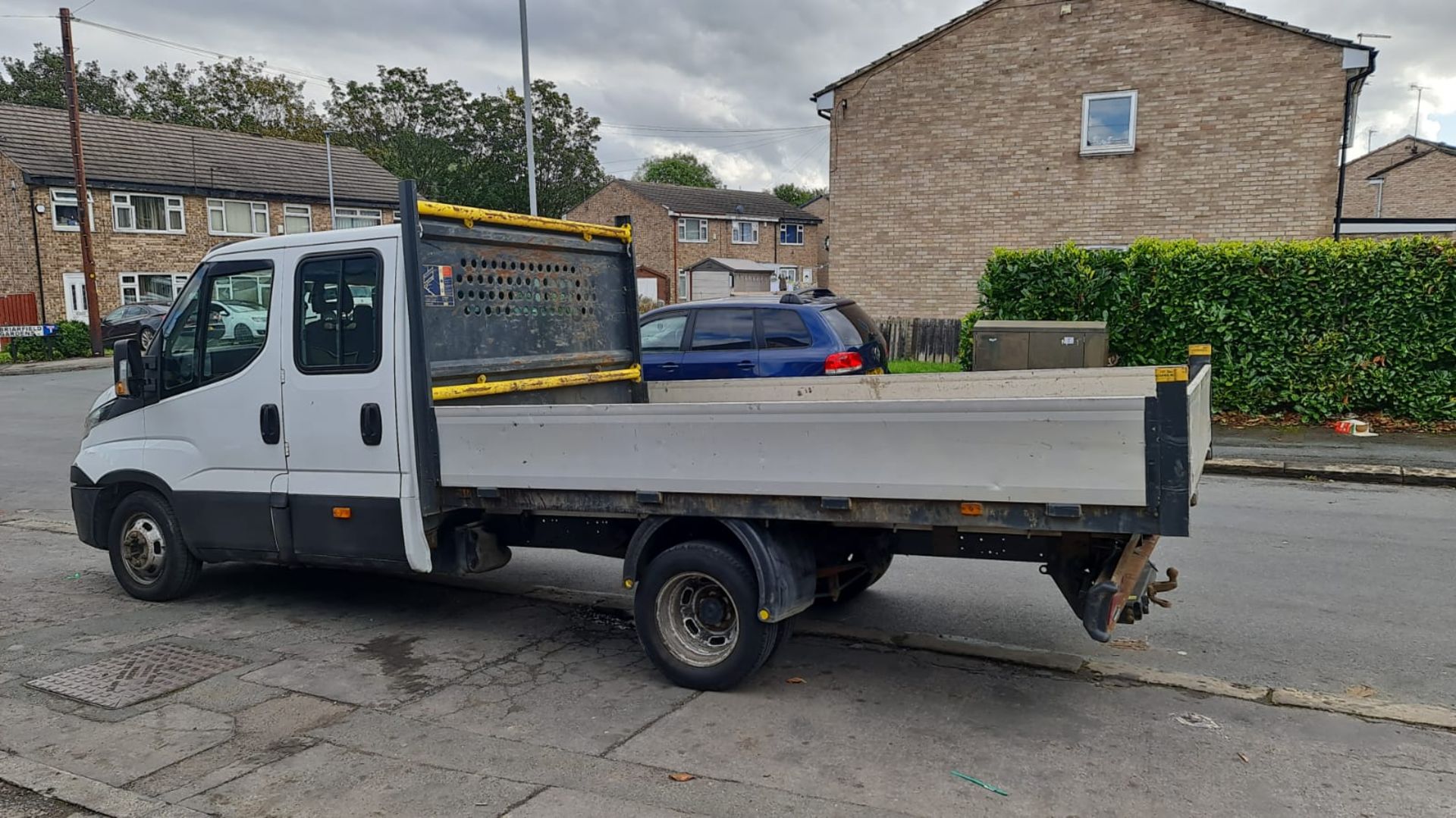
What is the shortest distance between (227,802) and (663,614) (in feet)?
6.59

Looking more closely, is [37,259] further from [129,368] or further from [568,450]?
[568,450]

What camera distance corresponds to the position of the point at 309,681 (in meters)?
5.14

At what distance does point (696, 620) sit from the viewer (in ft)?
16.2

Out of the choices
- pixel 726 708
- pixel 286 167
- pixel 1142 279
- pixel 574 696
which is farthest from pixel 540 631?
pixel 286 167

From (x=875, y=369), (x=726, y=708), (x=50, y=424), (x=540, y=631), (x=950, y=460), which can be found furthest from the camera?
(x=50, y=424)

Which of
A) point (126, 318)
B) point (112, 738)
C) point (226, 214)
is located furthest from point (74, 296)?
point (112, 738)

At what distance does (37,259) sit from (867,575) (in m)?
37.1

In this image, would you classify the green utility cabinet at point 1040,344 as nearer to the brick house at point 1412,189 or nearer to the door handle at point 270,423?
the door handle at point 270,423

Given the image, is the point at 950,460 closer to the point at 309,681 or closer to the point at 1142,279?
the point at 309,681

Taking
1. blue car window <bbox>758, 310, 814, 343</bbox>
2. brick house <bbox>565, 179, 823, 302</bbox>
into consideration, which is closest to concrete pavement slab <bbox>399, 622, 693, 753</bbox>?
blue car window <bbox>758, 310, 814, 343</bbox>

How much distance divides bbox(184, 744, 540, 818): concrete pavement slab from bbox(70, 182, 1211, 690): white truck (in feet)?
4.19

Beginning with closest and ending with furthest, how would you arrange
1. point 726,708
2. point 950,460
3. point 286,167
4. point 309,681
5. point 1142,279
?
A: point 950,460 → point 726,708 → point 309,681 → point 1142,279 → point 286,167

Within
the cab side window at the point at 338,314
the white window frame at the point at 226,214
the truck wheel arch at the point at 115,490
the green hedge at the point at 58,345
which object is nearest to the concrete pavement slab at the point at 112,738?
the truck wheel arch at the point at 115,490

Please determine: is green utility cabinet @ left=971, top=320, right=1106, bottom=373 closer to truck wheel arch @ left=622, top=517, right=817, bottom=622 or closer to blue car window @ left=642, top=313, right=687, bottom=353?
blue car window @ left=642, top=313, right=687, bottom=353
